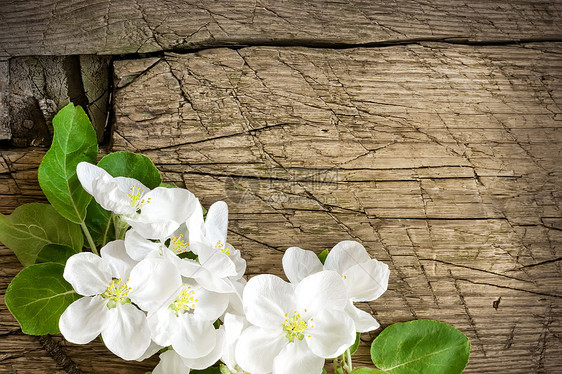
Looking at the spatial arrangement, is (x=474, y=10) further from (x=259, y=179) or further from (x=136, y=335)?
(x=136, y=335)

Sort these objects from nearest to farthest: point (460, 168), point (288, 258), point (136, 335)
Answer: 1. point (136, 335)
2. point (288, 258)
3. point (460, 168)

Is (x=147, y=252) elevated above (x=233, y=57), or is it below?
below

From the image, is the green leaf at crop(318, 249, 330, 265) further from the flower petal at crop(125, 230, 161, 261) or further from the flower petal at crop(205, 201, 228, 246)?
the flower petal at crop(125, 230, 161, 261)

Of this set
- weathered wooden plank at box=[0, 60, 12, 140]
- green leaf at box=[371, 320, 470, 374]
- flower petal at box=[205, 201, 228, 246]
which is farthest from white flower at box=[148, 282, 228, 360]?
weathered wooden plank at box=[0, 60, 12, 140]

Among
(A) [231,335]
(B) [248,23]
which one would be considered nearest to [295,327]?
(A) [231,335]

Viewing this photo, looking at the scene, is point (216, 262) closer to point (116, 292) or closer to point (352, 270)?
point (116, 292)

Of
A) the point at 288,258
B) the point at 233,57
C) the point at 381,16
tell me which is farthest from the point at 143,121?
the point at 381,16
